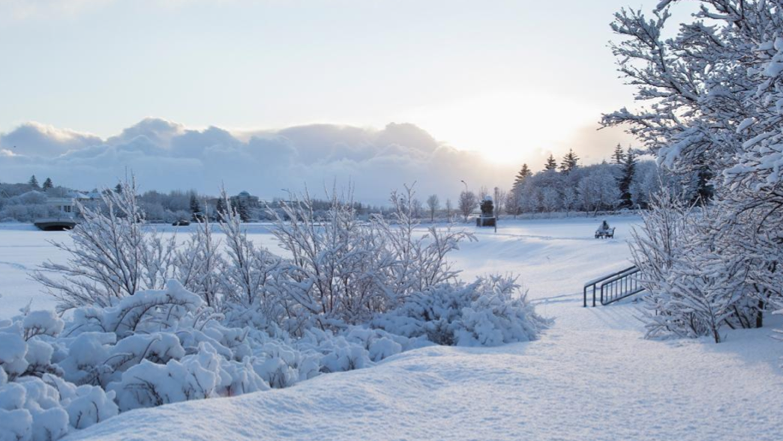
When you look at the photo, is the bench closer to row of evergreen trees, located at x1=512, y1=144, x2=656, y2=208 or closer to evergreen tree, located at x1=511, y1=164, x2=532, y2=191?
row of evergreen trees, located at x1=512, y1=144, x2=656, y2=208

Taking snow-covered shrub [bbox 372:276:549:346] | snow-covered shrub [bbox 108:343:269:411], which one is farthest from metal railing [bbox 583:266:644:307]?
snow-covered shrub [bbox 108:343:269:411]

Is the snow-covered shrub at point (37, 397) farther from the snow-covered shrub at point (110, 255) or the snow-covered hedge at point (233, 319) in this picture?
the snow-covered shrub at point (110, 255)

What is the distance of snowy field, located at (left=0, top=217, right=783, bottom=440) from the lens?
11.4 ft

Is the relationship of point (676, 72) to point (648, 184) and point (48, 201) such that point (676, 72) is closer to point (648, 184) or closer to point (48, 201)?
point (648, 184)

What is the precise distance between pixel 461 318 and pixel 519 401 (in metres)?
3.98

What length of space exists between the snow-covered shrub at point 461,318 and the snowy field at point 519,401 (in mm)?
621

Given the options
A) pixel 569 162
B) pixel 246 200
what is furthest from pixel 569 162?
pixel 246 200

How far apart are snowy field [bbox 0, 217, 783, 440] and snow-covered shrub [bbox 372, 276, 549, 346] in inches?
24.4

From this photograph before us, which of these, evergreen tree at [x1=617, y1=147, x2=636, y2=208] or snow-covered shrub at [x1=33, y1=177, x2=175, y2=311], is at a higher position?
evergreen tree at [x1=617, y1=147, x2=636, y2=208]

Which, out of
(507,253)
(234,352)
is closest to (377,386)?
(234,352)

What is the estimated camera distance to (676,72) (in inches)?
332

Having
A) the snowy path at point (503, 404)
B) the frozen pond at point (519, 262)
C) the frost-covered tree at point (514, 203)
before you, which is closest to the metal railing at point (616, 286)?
the frozen pond at point (519, 262)

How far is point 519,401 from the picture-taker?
4.24 meters

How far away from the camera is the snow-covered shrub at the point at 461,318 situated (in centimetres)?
778
